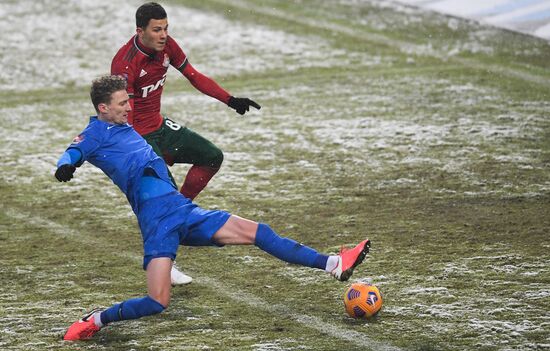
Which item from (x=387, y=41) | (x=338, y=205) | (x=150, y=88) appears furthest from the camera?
(x=387, y=41)

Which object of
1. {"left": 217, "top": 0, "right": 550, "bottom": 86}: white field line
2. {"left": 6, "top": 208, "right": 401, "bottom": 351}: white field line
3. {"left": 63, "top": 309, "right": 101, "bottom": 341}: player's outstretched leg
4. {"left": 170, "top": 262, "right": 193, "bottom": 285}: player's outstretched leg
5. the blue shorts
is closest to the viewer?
{"left": 6, "top": 208, "right": 401, "bottom": 351}: white field line

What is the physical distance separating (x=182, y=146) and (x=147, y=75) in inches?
23.0

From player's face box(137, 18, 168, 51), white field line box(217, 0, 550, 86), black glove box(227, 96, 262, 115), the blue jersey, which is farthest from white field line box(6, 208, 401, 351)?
white field line box(217, 0, 550, 86)

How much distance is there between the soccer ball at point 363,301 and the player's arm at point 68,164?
72.3 inches

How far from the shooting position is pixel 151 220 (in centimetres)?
707

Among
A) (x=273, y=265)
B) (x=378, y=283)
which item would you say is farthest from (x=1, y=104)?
(x=378, y=283)

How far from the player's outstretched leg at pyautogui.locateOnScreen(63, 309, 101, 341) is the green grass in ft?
0.22

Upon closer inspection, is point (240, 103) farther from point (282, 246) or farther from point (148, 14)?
point (282, 246)

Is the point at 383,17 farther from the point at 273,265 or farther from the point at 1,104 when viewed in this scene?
the point at 273,265

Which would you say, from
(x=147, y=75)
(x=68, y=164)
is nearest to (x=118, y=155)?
(x=68, y=164)

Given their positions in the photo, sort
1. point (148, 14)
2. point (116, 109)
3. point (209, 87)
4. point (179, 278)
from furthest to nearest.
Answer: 1. point (209, 87)
2. point (148, 14)
3. point (179, 278)
4. point (116, 109)

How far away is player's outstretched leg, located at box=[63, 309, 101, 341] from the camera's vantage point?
22.6ft

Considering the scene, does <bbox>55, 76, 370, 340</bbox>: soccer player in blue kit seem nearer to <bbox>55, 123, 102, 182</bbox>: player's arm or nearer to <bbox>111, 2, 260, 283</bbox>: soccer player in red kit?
<bbox>55, 123, 102, 182</bbox>: player's arm

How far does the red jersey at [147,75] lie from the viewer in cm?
845
